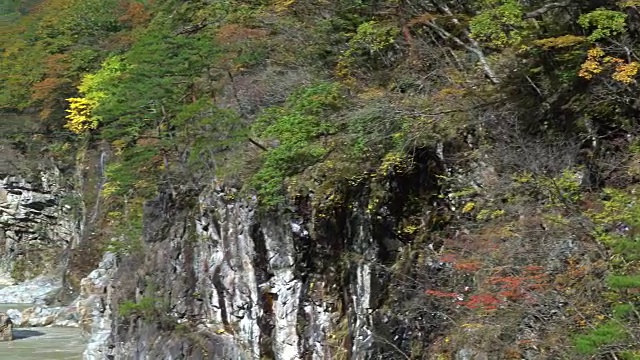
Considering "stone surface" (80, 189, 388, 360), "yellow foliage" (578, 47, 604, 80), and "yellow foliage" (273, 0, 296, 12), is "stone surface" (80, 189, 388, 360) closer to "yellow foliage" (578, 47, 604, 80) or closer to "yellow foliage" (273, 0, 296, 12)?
"yellow foliage" (578, 47, 604, 80)

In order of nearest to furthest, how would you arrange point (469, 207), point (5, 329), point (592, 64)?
point (592, 64), point (469, 207), point (5, 329)

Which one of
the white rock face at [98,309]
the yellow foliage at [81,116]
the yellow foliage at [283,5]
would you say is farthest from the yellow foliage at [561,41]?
the yellow foliage at [81,116]

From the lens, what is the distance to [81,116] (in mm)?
28047

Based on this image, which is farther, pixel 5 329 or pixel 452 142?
pixel 5 329

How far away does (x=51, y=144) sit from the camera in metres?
31.5

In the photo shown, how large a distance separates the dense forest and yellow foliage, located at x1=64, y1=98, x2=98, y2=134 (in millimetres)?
12606

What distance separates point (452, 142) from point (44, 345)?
13927mm

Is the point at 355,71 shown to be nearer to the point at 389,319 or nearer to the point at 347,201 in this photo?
the point at 347,201

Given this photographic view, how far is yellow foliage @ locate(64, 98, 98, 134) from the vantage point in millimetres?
27672

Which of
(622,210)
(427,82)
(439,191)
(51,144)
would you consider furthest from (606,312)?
(51,144)

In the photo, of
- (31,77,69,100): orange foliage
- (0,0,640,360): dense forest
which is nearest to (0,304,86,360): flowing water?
(0,0,640,360): dense forest

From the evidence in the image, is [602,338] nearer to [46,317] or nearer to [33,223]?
[46,317]

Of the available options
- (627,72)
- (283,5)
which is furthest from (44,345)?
(627,72)

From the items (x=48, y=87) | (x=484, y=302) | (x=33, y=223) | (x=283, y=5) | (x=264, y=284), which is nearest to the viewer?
(x=484, y=302)
